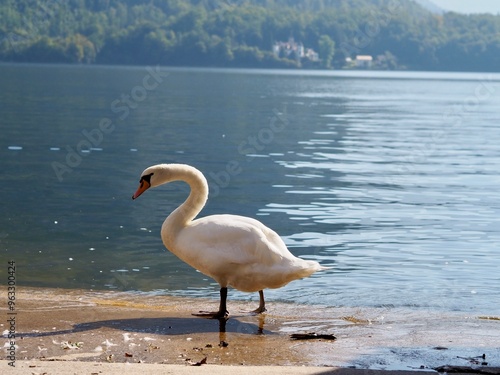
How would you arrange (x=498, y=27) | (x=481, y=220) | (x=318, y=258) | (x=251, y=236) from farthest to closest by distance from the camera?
(x=498, y=27)
(x=481, y=220)
(x=318, y=258)
(x=251, y=236)

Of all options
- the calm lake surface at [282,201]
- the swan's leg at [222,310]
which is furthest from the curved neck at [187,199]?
the calm lake surface at [282,201]

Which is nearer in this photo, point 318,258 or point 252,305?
point 252,305

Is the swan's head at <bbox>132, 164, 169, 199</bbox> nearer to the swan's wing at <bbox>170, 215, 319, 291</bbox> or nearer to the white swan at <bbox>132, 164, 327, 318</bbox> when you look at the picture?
the white swan at <bbox>132, 164, 327, 318</bbox>

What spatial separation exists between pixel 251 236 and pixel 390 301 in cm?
343

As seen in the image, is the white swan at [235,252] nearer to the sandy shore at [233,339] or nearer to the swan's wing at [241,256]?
the swan's wing at [241,256]

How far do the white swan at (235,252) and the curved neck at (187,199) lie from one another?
0.01m

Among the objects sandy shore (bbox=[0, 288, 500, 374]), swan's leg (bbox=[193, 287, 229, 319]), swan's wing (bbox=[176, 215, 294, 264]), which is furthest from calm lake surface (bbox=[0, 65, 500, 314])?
swan's wing (bbox=[176, 215, 294, 264])

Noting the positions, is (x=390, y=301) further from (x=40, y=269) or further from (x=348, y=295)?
(x=40, y=269)

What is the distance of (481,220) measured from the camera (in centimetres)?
2023

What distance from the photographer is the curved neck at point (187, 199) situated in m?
10.4

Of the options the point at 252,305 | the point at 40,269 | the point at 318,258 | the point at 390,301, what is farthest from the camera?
the point at 318,258

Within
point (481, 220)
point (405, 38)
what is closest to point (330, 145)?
point (481, 220)

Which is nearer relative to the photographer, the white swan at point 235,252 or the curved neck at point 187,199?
the white swan at point 235,252

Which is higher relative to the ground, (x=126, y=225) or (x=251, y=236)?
(x=251, y=236)
